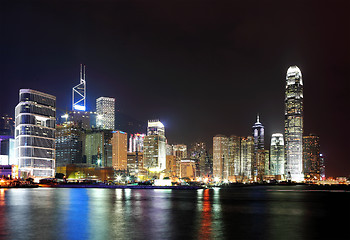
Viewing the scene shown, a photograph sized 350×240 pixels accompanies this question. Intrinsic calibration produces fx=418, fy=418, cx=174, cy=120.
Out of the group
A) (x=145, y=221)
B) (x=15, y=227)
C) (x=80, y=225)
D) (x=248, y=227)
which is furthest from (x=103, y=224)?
(x=248, y=227)

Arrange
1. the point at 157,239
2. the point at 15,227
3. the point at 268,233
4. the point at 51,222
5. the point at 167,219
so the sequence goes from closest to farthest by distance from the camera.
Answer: the point at 157,239 → the point at 268,233 → the point at 15,227 → the point at 51,222 → the point at 167,219

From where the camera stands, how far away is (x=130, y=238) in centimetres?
3397

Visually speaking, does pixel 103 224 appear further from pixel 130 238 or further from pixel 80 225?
pixel 130 238

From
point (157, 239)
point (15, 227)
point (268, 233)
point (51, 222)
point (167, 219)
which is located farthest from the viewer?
point (167, 219)

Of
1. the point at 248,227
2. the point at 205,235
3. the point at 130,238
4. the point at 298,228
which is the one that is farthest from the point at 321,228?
the point at 130,238

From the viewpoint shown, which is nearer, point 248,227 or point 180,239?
point 180,239

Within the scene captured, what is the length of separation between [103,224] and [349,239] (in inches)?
916

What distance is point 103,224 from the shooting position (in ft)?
140

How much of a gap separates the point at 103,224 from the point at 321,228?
73.8 feet

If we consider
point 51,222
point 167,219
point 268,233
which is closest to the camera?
point 268,233

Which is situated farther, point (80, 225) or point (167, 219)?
point (167, 219)

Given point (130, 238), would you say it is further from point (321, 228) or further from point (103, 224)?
point (321, 228)

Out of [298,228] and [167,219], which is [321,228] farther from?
[167,219]

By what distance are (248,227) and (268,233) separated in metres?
4.75
